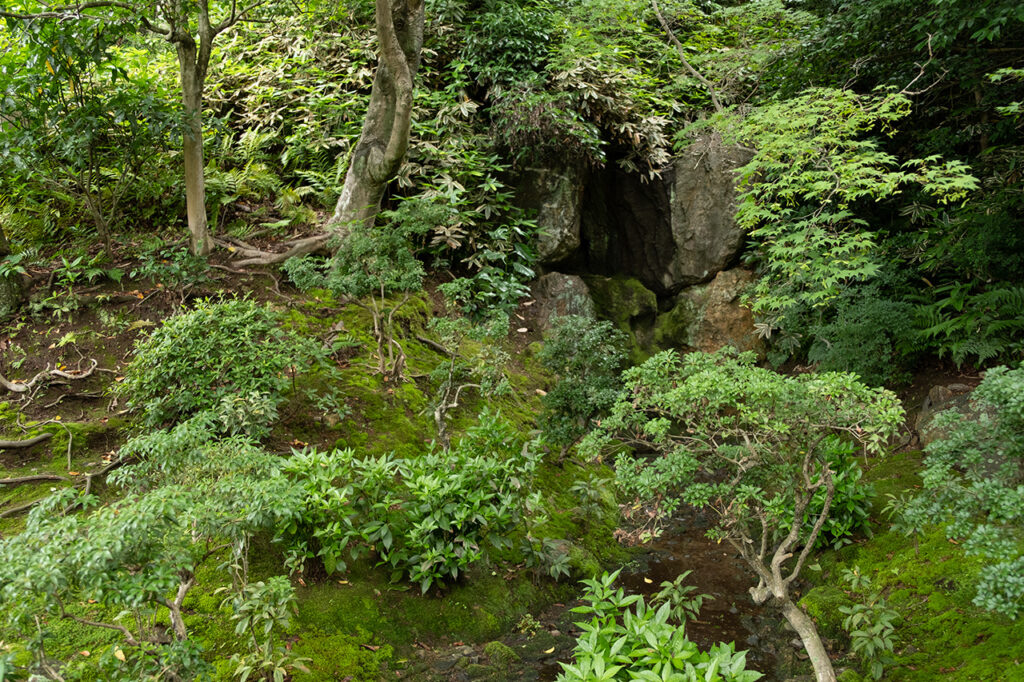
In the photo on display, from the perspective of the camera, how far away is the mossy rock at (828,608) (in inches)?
172

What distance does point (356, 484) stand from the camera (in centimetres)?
455

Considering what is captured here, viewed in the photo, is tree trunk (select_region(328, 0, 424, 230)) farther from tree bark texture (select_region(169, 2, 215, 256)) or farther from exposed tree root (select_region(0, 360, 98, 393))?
exposed tree root (select_region(0, 360, 98, 393))

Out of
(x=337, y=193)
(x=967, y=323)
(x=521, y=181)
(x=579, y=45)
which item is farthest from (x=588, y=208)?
(x=967, y=323)

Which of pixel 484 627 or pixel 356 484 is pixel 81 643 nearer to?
pixel 356 484

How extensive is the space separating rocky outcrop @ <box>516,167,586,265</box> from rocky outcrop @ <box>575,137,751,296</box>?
0.72 meters

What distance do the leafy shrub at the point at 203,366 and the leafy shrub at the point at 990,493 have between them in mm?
4567

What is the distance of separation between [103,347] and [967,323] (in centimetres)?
905

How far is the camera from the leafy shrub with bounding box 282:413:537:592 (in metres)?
4.36

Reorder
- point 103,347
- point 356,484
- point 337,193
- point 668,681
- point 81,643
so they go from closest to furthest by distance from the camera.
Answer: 1. point 668,681
2. point 81,643
3. point 356,484
4. point 103,347
5. point 337,193

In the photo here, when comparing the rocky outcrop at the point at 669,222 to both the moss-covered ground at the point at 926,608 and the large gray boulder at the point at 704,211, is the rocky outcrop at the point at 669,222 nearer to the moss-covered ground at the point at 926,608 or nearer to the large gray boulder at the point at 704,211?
the large gray boulder at the point at 704,211

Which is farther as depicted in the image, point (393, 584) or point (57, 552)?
point (393, 584)

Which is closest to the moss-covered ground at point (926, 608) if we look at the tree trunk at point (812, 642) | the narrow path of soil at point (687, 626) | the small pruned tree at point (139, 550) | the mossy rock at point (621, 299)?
the tree trunk at point (812, 642)

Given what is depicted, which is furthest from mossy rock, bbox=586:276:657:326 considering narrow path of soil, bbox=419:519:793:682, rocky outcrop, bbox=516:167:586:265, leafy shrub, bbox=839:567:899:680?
leafy shrub, bbox=839:567:899:680

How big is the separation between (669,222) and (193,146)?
7401 millimetres
